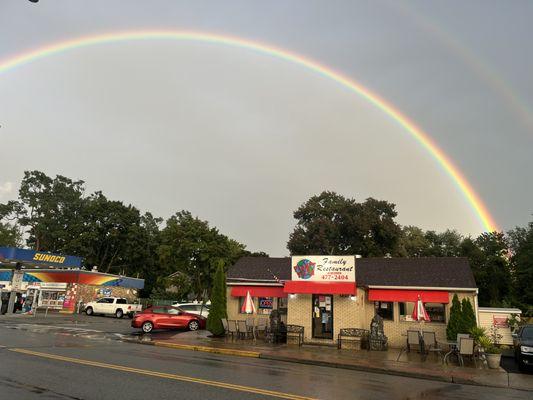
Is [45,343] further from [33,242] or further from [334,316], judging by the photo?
[33,242]

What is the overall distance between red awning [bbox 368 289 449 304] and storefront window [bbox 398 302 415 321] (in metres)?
0.61

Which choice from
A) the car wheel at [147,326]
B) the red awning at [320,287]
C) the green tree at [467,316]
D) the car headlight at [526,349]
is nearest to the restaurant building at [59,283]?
the car wheel at [147,326]

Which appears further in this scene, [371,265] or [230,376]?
[371,265]

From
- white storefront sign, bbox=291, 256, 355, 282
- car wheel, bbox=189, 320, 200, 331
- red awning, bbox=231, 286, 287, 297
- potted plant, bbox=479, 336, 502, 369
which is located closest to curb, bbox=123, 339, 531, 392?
potted plant, bbox=479, 336, 502, 369

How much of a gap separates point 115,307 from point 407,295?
28.3 meters

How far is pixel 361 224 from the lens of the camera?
5716 cm

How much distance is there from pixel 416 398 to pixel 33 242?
7611 cm

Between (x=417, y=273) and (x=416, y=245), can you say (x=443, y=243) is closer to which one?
(x=416, y=245)

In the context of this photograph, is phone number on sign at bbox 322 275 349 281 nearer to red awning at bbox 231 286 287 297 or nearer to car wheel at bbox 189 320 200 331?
red awning at bbox 231 286 287 297

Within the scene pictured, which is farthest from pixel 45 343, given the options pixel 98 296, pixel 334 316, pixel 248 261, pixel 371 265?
pixel 98 296

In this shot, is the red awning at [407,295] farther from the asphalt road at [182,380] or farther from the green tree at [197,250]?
the green tree at [197,250]

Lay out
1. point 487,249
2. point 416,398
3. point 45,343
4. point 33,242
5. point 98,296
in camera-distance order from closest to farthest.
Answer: point 416,398 < point 45,343 < point 98,296 < point 487,249 < point 33,242

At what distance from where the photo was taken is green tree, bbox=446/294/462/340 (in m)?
20.1

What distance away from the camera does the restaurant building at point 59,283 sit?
40938 mm
